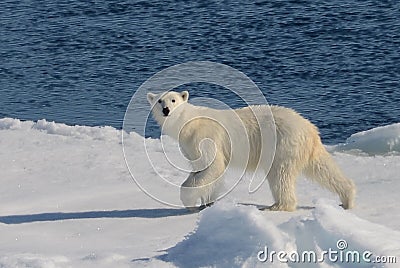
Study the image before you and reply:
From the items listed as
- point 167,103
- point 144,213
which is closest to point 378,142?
point 167,103

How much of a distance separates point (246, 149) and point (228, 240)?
7.09ft

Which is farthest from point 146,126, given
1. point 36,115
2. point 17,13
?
point 17,13

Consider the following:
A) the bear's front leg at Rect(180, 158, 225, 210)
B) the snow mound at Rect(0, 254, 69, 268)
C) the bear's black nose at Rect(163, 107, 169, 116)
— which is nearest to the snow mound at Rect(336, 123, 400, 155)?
the bear's front leg at Rect(180, 158, 225, 210)

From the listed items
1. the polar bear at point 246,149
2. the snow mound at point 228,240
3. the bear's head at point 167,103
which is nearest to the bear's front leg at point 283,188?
the polar bear at point 246,149

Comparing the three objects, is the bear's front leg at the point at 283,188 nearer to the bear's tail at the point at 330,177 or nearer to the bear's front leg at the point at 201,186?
the bear's tail at the point at 330,177

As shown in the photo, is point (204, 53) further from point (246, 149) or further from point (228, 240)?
point (228, 240)

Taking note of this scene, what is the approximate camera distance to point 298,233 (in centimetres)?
541

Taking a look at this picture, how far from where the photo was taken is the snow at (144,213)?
5402 mm

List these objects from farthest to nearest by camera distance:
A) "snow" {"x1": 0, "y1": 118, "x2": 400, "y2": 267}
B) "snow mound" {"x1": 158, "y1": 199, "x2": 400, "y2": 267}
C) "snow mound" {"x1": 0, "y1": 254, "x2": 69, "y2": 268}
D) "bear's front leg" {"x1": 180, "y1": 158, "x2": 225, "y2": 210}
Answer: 1. "bear's front leg" {"x1": 180, "y1": 158, "x2": 225, "y2": 210}
2. "snow mound" {"x1": 0, "y1": 254, "x2": 69, "y2": 268}
3. "snow" {"x1": 0, "y1": 118, "x2": 400, "y2": 267}
4. "snow mound" {"x1": 158, "y1": 199, "x2": 400, "y2": 267}

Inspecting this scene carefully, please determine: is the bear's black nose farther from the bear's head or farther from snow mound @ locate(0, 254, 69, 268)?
snow mound @ locate(0, 254, 69, 268)

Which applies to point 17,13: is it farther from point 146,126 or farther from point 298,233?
point 298,233

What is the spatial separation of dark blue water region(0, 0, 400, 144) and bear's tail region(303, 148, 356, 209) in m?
5.66

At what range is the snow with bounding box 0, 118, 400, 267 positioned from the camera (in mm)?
5402

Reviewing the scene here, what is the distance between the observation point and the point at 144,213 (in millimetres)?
7430
